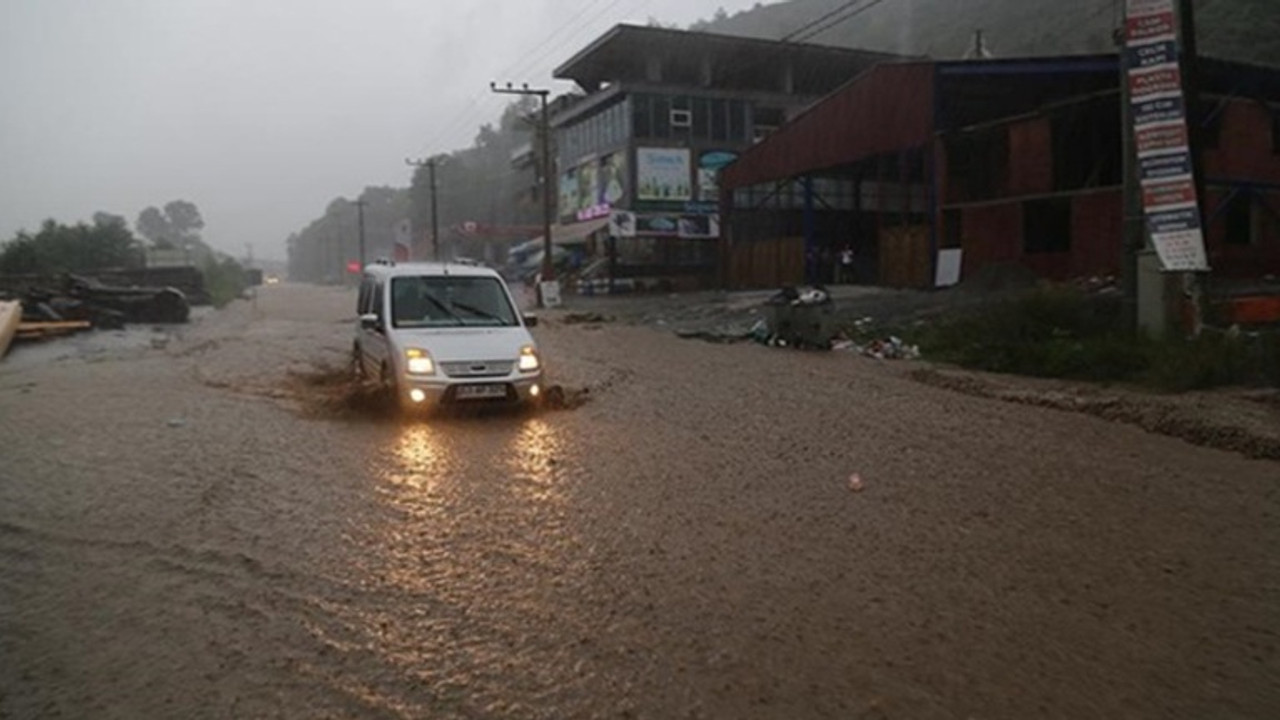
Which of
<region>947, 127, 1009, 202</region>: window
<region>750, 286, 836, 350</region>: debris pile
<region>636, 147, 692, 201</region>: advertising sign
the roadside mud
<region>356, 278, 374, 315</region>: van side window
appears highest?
<region>636, 147, 692, 201</region>: advertising sign

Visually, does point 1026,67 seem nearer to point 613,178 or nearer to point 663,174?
point 663,174

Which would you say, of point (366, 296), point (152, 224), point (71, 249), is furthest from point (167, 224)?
point (366, 296)

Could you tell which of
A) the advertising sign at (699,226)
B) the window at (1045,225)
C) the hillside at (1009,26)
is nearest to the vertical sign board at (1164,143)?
the hillside at (1009,26)

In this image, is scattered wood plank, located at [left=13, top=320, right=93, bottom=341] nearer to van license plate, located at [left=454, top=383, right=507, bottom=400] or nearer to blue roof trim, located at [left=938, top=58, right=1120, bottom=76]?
van license plate, located at [left=454, top=383, right=507, bottom=400]

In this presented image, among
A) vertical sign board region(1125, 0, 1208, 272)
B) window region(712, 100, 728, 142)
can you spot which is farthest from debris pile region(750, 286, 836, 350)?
window region(712, 100, 728, 142)

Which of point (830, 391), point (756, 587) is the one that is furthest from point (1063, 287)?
point (756, 587)

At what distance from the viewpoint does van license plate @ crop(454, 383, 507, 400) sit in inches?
371

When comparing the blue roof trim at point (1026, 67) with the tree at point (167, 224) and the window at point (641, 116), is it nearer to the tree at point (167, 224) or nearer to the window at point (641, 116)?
the window at point (641, 116)

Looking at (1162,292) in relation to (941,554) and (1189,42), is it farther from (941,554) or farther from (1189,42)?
(941,554)

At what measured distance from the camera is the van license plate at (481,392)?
9422 mm

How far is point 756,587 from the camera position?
4.62 meters

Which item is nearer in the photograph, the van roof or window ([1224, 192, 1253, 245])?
the van roof

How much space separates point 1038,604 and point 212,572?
175 inches

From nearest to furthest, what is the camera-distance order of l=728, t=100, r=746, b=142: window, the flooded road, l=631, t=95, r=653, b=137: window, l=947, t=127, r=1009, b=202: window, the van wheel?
the flooded road → the van wheel → l=947, t=127, r=1009, b=202: window → l=631, t=95, r=653, b=137: window → l=728, t=100, r=746, b=142: window
